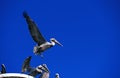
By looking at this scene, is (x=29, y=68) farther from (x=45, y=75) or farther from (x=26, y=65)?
(x=45, y=75)

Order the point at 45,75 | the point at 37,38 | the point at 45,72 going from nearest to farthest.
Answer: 1. the point at 45,75
2. the point at 45,72
3. the point at 37,38

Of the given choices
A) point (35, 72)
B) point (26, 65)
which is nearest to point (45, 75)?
point (35, 72)

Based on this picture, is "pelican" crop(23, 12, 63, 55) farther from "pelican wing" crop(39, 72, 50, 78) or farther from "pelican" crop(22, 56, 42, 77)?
"pelican wing" crop(39, 72, 50, 78)

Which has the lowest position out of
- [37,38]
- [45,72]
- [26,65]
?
[45,72]

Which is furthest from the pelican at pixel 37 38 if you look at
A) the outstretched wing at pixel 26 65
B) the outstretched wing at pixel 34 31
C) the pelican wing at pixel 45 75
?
the pelican wing at pixel 45 75

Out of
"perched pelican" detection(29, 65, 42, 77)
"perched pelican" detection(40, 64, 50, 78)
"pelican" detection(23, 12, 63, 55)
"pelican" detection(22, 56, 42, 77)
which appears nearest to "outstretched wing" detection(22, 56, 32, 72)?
"pelican" detection(22, 56, 42, 77)

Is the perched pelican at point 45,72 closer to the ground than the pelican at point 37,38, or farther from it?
closer to the ground

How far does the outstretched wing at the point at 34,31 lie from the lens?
28567 mm

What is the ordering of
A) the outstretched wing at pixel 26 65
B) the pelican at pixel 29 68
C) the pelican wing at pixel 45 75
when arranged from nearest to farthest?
1. the pelican wing at pixel 45 75
2. the pelican at pixel 29 68
3. the outstretched wing at pixel 26 65

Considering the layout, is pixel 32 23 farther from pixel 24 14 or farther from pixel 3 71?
pixel 3 71

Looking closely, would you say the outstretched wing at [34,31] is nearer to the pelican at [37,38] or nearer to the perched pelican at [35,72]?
the pelican at [37,38]

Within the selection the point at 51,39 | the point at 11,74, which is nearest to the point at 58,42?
the point at 51,39

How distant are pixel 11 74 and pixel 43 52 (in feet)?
11.9

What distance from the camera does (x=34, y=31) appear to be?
2897 cm
